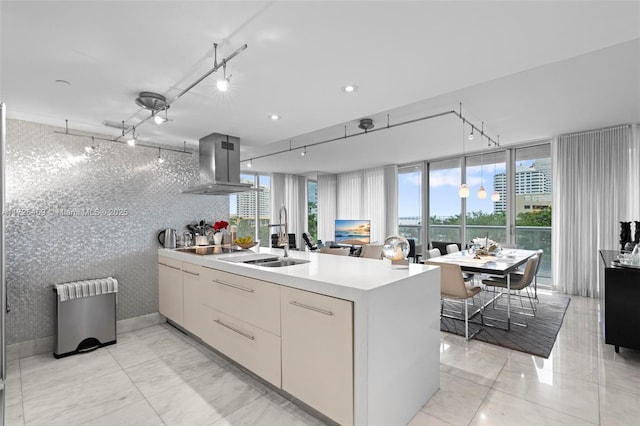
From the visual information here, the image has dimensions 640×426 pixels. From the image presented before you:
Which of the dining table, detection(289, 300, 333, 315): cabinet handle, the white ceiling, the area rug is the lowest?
the area rug

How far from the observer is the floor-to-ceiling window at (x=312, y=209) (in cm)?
955

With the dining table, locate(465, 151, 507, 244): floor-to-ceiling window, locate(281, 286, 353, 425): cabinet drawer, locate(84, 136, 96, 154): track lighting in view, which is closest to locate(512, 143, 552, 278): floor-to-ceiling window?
locate(465, 151, 507, 244): floor-to-ceiling window

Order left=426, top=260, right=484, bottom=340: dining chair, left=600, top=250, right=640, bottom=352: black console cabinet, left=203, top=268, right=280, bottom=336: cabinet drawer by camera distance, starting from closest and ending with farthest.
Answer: left=203, top=268, right=280, bottom=336: cabinet drawer → left=600, top=250, right=640, bottom=352: black console cabinet → left=426, top=260, right=484, bottom=340: dining chair

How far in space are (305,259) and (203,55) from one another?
1748 mm

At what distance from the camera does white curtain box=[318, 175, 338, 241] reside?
916cm

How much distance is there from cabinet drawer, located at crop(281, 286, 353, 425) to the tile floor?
26 cm

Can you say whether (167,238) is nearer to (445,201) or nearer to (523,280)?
(523,280)

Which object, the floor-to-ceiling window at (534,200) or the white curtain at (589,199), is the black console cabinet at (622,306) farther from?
the floor-to-ceiling window at (534,200)

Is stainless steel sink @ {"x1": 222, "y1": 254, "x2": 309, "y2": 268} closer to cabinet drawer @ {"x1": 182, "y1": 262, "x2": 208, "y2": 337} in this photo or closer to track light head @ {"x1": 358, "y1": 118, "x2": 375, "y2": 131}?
cabinet drawer @ {"x1": 182, "y1": 262, "x2": 208, "y2": 337}

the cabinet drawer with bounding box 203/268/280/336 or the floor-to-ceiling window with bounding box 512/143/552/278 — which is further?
the floor-to-ceiling window with bounding box 512/143/552/278

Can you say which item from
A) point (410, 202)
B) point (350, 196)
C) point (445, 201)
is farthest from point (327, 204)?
point (445, 201)

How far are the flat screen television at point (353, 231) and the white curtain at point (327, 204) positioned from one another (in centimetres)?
61

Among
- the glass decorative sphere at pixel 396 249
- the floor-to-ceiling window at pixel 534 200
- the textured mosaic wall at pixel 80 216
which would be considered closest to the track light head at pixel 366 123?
the glass decorative sphere at pixel 396 249

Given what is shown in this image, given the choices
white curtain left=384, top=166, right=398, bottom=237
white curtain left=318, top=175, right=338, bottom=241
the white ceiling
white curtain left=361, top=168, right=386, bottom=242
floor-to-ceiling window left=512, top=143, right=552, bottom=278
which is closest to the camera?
the white ceiling
